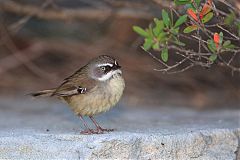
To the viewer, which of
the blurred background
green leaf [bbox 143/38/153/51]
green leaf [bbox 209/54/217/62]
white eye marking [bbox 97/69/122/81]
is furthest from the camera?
the blurred background

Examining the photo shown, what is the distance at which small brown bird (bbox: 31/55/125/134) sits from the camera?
6.20 m

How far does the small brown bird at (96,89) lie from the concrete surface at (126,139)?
253 millimetres

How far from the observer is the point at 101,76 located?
20.9 ft

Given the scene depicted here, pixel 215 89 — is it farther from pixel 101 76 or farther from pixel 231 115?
pixel 101 76

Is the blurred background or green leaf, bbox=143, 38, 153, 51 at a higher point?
the blurred background

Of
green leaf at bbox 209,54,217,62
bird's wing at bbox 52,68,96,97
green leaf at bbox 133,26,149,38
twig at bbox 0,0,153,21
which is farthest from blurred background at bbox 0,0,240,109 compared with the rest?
green leaf at bbox 209,54,217,62

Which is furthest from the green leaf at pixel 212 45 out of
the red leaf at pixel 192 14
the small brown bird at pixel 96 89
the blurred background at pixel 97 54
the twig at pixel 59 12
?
the twig at pixel 59 12

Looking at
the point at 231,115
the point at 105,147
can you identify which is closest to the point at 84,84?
the point at 105,147

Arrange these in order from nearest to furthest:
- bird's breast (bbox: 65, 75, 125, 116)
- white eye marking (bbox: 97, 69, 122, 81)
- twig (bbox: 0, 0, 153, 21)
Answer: bird's breast (bbox: 65, 75, 125, 116) < white eye marking (bbox: 97, 69, 122, 81) < twig (bbox: 0, 0, 153, 21)

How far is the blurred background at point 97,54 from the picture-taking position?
8.73m

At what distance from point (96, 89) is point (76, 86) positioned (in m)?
0.28

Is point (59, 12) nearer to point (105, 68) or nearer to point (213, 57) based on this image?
point (105, 68)

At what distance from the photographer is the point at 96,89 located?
20.5 ft

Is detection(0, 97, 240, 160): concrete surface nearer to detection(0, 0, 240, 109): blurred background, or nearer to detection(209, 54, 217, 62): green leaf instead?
detection(209, 54, 217, 62): green leaf
